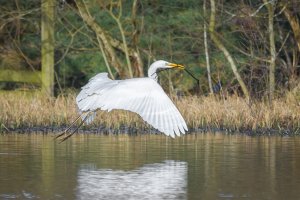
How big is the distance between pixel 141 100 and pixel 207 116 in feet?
16.2

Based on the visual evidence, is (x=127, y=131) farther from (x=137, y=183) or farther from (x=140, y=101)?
(x=137, y=183)

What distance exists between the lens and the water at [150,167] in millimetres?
9359

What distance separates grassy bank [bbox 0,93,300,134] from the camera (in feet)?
54.9

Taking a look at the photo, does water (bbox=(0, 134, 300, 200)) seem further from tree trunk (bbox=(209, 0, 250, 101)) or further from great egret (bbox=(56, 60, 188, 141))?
tree trunk (bbox=(209, 0, 250, 101))

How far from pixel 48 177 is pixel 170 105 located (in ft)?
6.18

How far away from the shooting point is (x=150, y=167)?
450 inches

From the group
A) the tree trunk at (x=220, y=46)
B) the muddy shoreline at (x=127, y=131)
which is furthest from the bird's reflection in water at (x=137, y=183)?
the tree trunk at (x=220, y=46)

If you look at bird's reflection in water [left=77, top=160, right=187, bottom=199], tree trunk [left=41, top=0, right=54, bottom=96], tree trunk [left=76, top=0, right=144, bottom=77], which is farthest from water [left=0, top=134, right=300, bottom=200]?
tree trunk [left=41, top=0, right=54, bottom=96]

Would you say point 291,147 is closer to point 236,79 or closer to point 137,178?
point 137,178

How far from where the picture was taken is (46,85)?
22.9 m

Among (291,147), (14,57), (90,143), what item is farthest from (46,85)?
(291,147)

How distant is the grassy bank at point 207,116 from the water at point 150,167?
924mm

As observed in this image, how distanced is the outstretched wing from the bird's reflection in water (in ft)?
1.51

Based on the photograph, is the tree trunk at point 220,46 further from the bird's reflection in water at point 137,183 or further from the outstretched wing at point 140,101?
the bird's reflection in water at point 137,183
